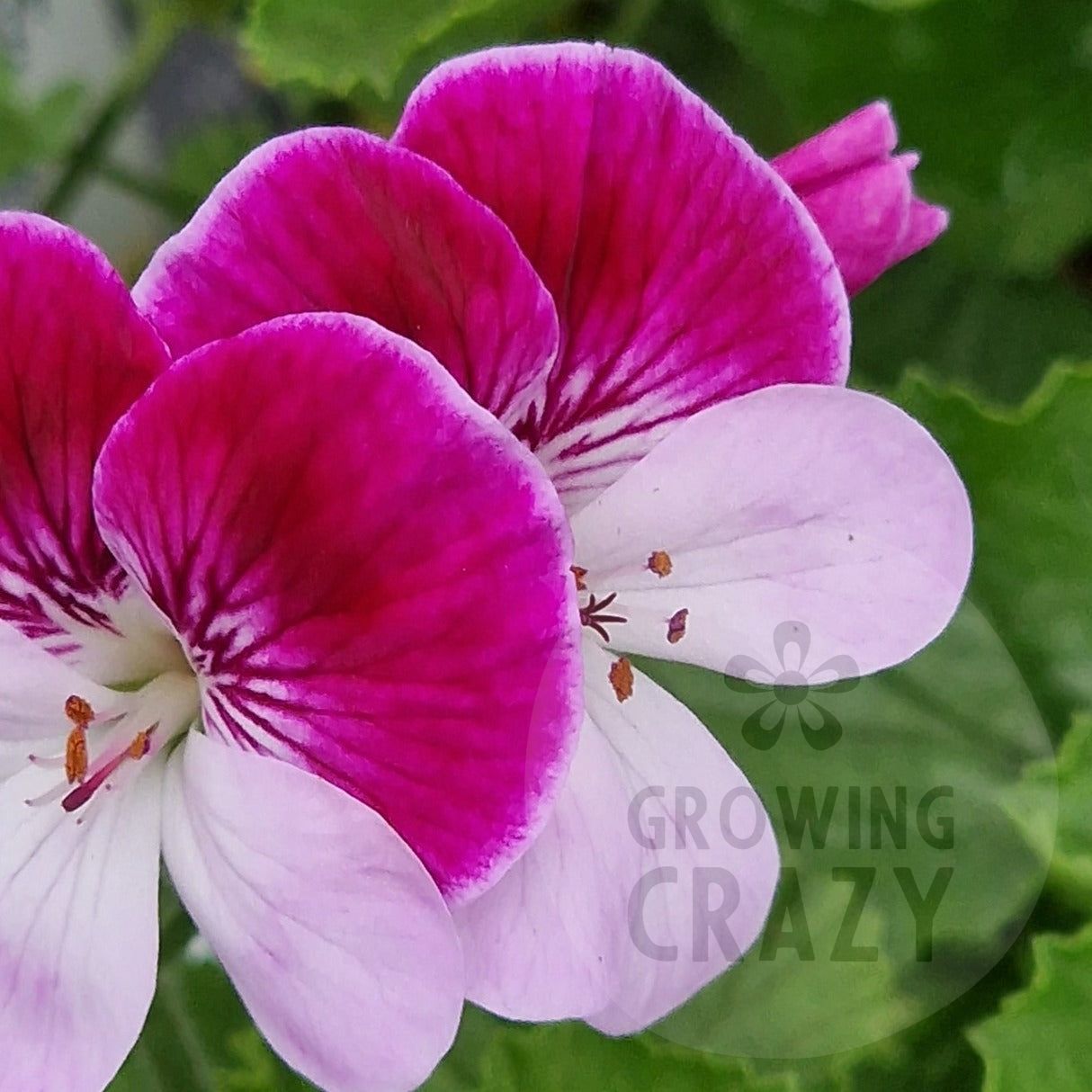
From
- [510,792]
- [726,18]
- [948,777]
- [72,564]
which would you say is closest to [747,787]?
[510,792]

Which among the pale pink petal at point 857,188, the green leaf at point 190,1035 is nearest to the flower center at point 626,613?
the pale pink petal at point 857,188

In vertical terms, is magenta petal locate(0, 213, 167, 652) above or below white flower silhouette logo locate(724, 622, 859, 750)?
above

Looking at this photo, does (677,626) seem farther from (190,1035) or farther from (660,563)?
(190,1035)

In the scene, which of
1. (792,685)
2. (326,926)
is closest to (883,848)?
(792,685)

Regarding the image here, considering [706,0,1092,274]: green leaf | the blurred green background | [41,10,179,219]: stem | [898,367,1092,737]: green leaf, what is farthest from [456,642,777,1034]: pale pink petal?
[41,10,179,219]: stem

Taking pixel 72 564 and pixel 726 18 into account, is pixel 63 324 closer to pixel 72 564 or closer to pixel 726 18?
pixel 72 564

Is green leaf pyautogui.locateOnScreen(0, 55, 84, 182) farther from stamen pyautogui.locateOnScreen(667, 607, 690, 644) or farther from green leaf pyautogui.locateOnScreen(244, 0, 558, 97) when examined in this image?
stamen pyautogui.locateOnScreen(667, 607, 690, 644)
